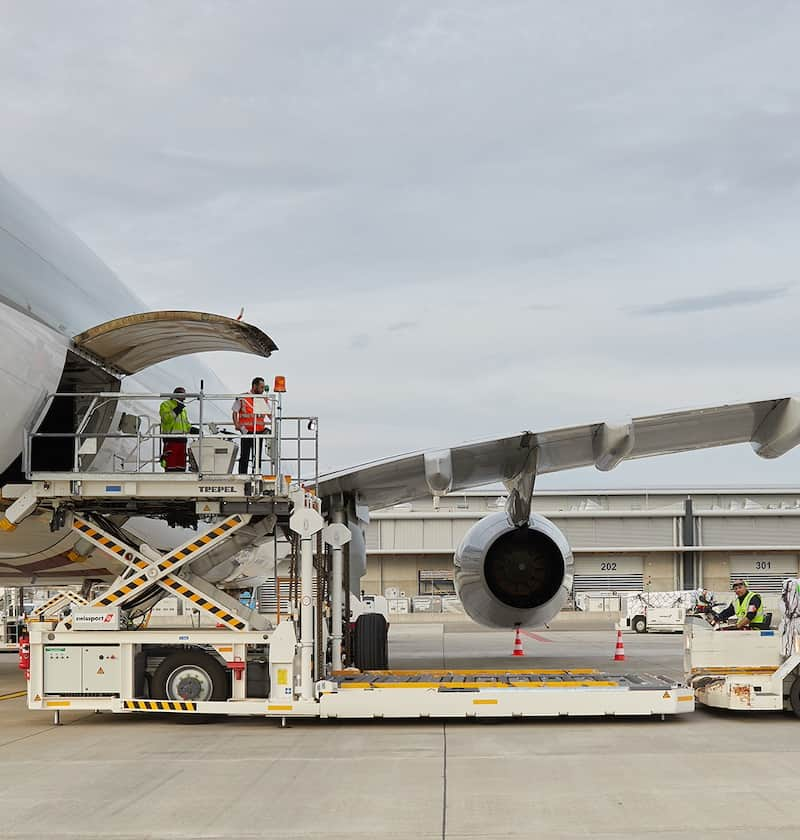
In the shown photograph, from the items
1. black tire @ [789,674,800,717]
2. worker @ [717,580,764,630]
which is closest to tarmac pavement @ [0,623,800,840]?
black tire @ [789,674,800,717]

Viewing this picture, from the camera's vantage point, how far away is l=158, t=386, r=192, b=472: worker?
12.6 metres

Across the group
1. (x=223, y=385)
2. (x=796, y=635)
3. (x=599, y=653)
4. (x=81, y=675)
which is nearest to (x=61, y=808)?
(x=81, y=675)

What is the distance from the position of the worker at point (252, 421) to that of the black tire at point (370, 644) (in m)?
4.24

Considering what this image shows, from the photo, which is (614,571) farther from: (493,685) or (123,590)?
(123,590)

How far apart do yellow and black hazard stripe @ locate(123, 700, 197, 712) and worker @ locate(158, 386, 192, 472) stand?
247 centimetres

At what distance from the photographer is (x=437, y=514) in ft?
180

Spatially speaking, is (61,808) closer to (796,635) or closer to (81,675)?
(81,675)

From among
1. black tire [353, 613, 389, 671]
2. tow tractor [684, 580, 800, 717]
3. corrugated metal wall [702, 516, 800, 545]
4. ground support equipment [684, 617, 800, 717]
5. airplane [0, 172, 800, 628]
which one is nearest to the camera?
airplane [0, 172, 800, 628]

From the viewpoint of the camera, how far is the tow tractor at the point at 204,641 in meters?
11.8

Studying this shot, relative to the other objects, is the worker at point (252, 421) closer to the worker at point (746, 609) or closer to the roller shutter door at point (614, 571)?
the worker at point (746, 609)

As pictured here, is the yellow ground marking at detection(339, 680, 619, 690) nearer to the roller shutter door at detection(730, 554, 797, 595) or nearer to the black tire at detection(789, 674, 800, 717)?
the black tire at detection(789, 674, 800, 717)

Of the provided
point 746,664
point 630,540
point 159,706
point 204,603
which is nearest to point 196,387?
point 204,603

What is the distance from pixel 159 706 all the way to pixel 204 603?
1.15m

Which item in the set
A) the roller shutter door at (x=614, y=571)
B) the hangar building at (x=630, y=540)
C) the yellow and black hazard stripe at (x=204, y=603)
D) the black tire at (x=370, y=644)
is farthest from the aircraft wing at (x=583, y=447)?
the roller shutter door at (x=614, y=571)
